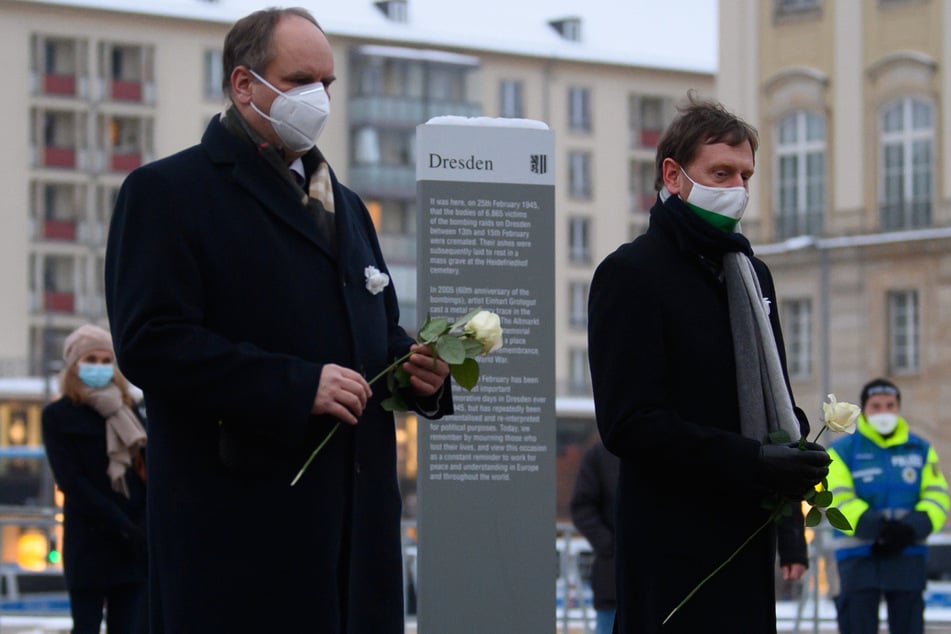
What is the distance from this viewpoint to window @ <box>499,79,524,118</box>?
293 feet

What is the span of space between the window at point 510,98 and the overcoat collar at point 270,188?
8374cm

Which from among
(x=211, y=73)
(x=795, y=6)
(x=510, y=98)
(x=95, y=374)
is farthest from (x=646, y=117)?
(x=95, y=374)

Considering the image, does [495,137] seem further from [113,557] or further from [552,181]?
[113,557]

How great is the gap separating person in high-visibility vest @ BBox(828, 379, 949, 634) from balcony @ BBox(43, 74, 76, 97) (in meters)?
72.8

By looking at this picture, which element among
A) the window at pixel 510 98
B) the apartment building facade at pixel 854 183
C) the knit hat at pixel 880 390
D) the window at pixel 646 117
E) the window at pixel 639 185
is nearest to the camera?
the knit hat at pixel 880 390

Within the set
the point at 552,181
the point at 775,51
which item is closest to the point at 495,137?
the point at 552,181

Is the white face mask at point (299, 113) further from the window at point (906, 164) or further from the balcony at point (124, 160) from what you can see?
the balcony at point (124, 160)

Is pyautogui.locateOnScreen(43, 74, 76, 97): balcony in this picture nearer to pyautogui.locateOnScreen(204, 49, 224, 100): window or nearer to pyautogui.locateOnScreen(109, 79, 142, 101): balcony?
pyautogui.locateOnScreen(109, 79, 142, 101): balcony

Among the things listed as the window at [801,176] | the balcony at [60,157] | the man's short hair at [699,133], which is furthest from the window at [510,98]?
the man's short hair at [699,133]

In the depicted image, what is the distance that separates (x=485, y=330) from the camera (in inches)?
211

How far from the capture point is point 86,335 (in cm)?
1099

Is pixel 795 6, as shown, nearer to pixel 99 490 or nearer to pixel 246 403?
pixel 99 490

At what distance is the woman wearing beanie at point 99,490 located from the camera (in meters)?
10.4

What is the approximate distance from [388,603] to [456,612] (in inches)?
205
